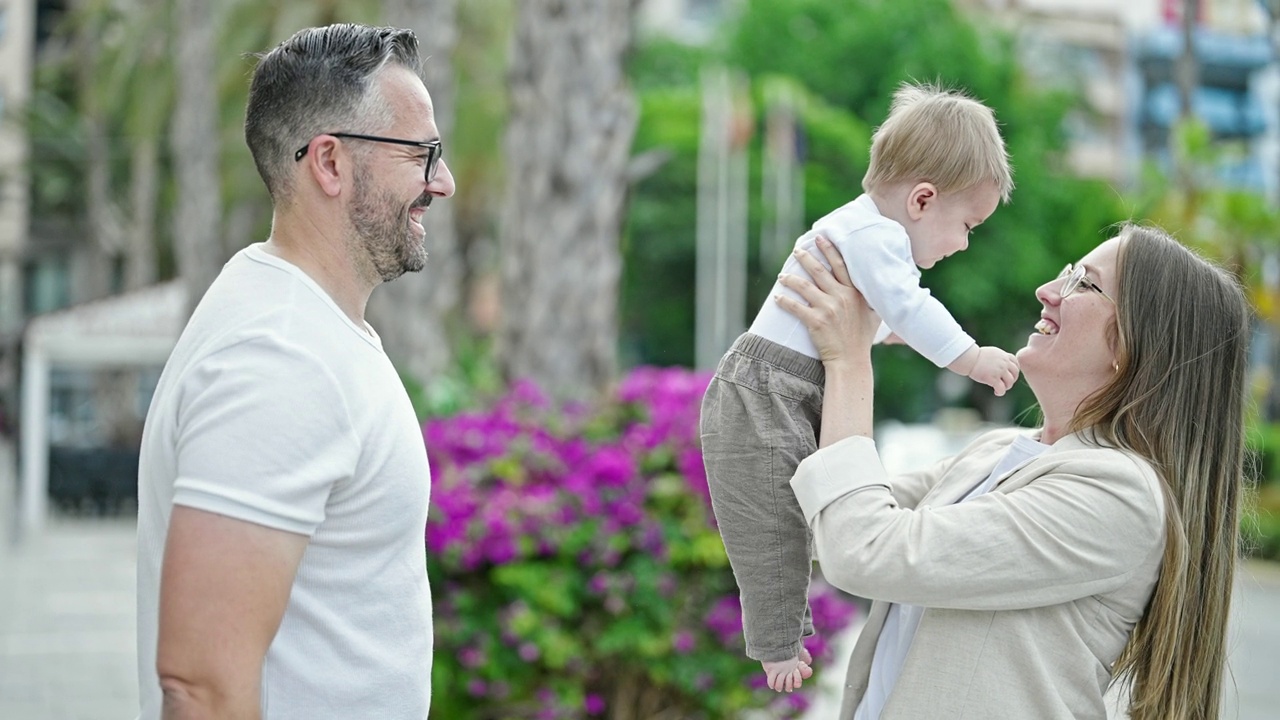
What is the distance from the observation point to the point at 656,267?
111 feet

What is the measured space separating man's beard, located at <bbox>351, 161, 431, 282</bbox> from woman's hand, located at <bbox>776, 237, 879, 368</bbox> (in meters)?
0.63

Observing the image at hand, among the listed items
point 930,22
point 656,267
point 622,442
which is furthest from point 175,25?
point 622,442

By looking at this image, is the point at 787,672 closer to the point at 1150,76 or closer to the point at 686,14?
the point at 686,14

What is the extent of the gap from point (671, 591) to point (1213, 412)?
344cm

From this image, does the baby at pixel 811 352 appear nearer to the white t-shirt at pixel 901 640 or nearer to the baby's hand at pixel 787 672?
the baby's hand at pixel 787 672

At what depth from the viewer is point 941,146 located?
8.19 ft

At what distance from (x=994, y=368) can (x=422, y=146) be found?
995 millimetres

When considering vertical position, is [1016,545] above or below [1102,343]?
below

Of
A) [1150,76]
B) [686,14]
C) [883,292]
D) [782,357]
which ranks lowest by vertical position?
[782,357]

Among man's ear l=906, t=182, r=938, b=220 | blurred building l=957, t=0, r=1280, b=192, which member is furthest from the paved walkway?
blurred building l=957, t=0, r=1280, b=192

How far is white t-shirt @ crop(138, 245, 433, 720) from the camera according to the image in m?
1.99

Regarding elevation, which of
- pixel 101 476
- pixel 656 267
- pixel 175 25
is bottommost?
pixel 101 476

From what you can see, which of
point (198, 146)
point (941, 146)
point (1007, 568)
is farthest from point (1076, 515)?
point (198, 146)

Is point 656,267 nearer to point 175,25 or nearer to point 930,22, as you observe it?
point 930,22
